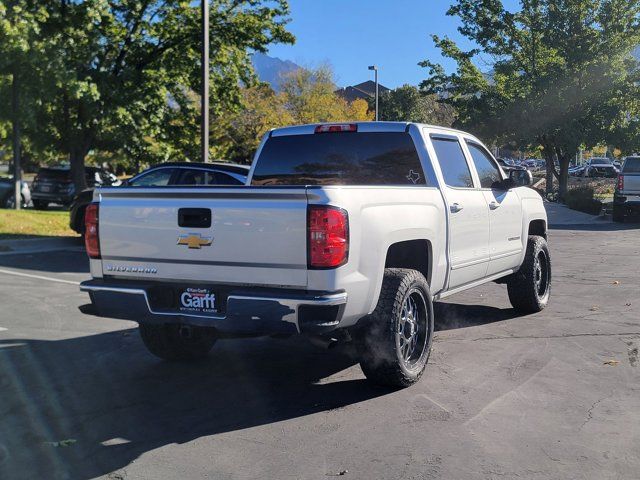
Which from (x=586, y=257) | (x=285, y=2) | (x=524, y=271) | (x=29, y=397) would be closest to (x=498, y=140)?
(x=285, y=2)

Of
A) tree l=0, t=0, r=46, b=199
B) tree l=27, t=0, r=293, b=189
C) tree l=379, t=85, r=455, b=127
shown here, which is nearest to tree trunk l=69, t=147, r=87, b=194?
tree l=27, t=0, r=293, b=189

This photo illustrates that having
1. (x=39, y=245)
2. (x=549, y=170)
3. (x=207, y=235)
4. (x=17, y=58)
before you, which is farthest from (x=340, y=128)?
(x=549, y=170)

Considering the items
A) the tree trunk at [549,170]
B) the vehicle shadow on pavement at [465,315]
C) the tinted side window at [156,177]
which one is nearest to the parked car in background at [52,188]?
the tinted side window at [156,177]

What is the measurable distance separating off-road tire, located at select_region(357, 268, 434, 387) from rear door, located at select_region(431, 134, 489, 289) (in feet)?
3.28

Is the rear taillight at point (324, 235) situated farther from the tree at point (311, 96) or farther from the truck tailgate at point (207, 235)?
the tree at point (311, 96)

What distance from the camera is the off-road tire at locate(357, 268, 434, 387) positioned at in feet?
15.9

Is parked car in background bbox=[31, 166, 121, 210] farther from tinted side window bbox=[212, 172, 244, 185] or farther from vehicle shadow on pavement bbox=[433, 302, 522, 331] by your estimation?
vehicle shadow on pavement bbox=[433, 302, 522, 331]

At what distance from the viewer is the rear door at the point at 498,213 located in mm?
6852

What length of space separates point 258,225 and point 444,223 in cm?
192

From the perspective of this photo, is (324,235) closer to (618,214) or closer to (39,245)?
(39,245)

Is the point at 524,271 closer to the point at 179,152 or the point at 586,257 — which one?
the point at 586,257

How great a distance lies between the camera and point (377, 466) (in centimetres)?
383

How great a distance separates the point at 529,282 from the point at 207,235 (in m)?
4.45

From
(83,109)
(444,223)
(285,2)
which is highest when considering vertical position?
(285,2)
